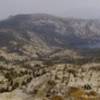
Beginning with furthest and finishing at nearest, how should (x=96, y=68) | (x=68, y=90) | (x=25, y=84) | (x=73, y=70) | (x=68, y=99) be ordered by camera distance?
1. (x=96, y=68)
2. (x=73, y=70)
3. (x=25, y=84)
4. (x=68, y=90)
5. (x=68, y=99)

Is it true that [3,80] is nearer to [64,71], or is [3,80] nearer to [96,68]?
[64,71]

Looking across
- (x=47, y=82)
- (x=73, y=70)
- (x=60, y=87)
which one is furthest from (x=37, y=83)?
(x=73, y=70)

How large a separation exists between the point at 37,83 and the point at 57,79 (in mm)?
6192

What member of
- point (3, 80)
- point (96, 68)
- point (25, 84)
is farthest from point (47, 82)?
point (96, 68)

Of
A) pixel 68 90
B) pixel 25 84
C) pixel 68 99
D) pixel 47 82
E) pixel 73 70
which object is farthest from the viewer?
pixel 73 70

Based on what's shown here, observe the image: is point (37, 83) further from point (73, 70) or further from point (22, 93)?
point (73, 70)

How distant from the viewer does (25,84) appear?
97.0 meters

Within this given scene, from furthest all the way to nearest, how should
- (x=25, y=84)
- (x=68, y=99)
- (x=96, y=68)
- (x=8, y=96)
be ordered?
A: (x=96, y=68)
(x=25, y=84)
(x=8, y=96)
(x=68, y=99)

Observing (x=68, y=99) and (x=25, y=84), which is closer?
(x=68, y=99)

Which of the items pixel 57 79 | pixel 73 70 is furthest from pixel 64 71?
pixel 57 79

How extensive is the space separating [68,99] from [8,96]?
18.0 meters

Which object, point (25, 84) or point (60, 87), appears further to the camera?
point (25, 84)

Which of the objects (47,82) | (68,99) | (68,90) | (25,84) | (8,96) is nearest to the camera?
(68,99)

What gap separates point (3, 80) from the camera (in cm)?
10744
